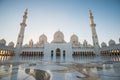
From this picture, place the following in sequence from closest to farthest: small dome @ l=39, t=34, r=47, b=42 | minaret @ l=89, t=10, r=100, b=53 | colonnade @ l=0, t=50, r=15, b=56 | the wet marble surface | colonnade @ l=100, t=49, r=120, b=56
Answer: the wet marble surface
colonnade @ l=100, t=49, r=120, b=56
colonnade @ l=0, t=50, r=15, b=56
minaret @ l=89, t=10, r=100, b=53
small dome @ l=39, t=34, r=47, b=42

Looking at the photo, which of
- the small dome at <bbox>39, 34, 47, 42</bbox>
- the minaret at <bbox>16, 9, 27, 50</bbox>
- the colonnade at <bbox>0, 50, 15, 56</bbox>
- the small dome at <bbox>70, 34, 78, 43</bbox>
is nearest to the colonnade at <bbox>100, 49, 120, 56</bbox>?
the small dome at <bbox>70, 34, 78, 43</bbox>

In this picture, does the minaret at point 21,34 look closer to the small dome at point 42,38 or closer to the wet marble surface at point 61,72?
the small dome at point 42,38

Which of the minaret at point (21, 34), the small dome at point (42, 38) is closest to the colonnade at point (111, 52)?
the small dome at point (42, 38)

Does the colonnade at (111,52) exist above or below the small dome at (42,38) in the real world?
below

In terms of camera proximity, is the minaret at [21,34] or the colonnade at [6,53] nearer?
the colonnade at [6,53]

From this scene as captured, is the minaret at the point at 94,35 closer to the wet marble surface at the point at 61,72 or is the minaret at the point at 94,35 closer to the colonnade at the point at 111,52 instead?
the colonnade at the point at 111,52

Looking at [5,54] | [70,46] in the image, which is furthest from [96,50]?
[5,54]

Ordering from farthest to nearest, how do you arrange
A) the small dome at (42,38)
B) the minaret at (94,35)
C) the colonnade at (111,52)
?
the small dome at (42,38) → the minaret at (94,35) → the colonnade at (111,52)

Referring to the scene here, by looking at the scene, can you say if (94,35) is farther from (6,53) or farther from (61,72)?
(6,53)

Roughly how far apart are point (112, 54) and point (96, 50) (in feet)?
16.3

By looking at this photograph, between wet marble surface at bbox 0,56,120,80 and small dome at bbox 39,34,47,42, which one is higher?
small dome at bbox 39,34,47,42

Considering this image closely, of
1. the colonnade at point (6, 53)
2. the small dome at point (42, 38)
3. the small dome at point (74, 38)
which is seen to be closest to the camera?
the colonnade at point (6, 53)

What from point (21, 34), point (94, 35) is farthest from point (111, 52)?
point (21, 34)

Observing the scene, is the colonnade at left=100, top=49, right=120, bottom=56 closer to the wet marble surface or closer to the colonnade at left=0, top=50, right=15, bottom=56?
the wet marble surface
